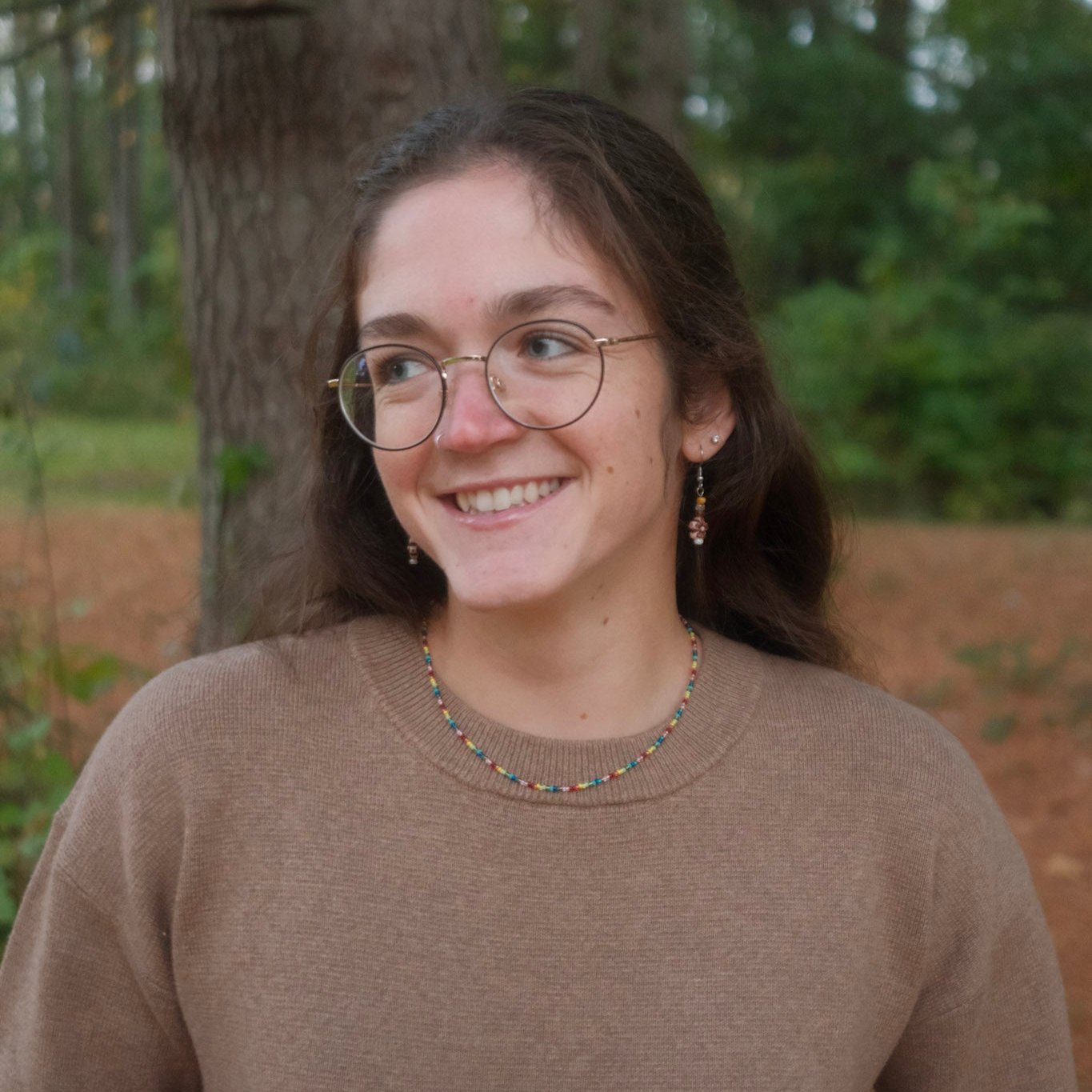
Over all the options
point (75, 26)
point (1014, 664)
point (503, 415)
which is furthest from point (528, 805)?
point (1014, 664)

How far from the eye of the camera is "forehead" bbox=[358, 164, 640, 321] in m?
1.76

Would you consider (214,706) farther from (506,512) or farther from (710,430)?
(710,430)

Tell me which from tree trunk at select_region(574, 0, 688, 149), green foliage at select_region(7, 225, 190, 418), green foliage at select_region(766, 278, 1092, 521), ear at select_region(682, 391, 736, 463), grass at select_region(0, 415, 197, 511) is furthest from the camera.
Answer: green foliage at select_region(7, 225, 190, 418)

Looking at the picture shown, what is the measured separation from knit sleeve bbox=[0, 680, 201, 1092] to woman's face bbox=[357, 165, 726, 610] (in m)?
0.49

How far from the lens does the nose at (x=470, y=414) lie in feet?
5.73

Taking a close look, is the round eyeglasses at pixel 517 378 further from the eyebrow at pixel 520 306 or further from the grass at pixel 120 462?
the grass at pixel 120 462

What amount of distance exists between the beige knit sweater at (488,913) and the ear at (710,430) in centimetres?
42

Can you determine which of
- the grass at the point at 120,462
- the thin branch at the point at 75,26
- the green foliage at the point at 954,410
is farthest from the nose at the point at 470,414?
the green foliage at the point at 954,410

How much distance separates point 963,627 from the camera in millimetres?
6758

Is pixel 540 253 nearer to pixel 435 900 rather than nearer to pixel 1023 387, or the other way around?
pixel 435 900

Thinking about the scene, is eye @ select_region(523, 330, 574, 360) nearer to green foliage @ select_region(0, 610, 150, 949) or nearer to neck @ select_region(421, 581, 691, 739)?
neck @ select_region(421, 581, 691, 739)

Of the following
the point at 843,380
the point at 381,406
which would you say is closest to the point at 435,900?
the point at 381,406

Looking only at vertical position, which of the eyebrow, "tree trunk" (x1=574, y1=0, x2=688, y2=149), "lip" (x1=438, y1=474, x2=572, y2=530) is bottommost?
"lip" (x1=438, y1=474, x2=572, y2=530)

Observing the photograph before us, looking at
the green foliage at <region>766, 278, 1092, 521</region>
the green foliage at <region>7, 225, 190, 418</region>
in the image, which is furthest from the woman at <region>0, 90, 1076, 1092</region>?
the green foliage at <region>7, 225, 190, 418</region>
